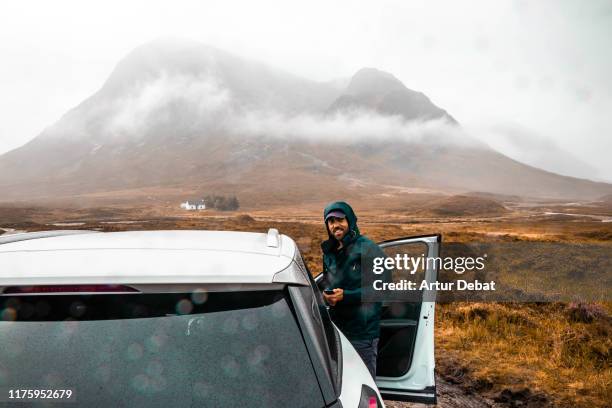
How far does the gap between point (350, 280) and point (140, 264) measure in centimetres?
225

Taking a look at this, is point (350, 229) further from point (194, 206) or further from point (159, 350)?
point (194, 206)

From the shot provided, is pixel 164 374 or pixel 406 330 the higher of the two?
pixel 164 374

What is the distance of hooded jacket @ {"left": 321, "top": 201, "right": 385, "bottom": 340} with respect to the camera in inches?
136

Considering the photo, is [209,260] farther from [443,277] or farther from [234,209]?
[234,209]

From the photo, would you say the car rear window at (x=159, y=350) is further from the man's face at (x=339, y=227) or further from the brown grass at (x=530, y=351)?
the brown grass at (x=530, y=351)

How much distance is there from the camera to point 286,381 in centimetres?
145

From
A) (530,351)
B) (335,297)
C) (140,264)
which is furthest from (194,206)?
(140,264)

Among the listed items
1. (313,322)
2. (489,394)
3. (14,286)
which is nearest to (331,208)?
(313,322)

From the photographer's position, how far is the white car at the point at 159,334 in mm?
1378

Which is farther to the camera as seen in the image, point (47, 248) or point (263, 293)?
point (47, 248)

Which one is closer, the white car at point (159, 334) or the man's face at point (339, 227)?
the white car at point (159, 334)

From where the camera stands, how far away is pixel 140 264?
5.21ft

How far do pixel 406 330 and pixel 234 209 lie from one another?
473ft

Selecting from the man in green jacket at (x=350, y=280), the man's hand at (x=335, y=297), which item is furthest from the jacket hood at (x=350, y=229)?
the man's hand at (x=335, y=297)
